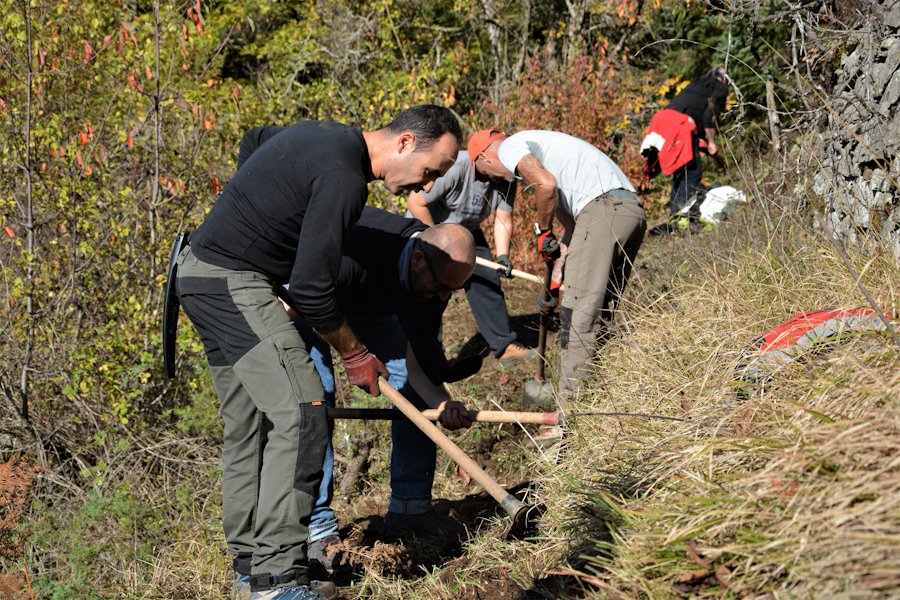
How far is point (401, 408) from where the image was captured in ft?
12.6

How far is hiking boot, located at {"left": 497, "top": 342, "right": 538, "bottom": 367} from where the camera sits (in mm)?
6613

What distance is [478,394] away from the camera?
20.1ft

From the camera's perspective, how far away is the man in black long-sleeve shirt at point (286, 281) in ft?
11.1

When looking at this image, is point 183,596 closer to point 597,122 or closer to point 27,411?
point 27,411

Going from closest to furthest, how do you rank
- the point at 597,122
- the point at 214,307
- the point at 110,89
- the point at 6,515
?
the point at 214,307 < the point at 6,515 < the point at 110,89 < the point at 597,122

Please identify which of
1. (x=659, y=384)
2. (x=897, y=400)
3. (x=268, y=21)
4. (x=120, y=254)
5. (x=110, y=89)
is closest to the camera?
(x=897, y=400)

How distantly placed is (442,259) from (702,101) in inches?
251

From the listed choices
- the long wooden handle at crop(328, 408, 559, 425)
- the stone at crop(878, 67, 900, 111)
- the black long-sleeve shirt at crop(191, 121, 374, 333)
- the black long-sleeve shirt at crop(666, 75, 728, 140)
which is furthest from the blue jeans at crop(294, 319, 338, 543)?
the black long-sleeve shirt at crop(666, 75, 728, 140)

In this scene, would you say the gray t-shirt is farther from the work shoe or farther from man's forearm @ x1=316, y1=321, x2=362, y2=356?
the work shoe

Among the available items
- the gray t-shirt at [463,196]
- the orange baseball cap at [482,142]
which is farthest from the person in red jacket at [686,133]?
the orange baseball cap at [482,142]

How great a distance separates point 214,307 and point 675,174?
6774 millimetres

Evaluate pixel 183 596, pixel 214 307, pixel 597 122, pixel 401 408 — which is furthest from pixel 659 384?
pixel 597 122

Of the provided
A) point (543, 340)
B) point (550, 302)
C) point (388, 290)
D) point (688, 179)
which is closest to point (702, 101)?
point (688, 179)

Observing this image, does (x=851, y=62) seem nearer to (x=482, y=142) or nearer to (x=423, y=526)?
(x=482, y=142)
